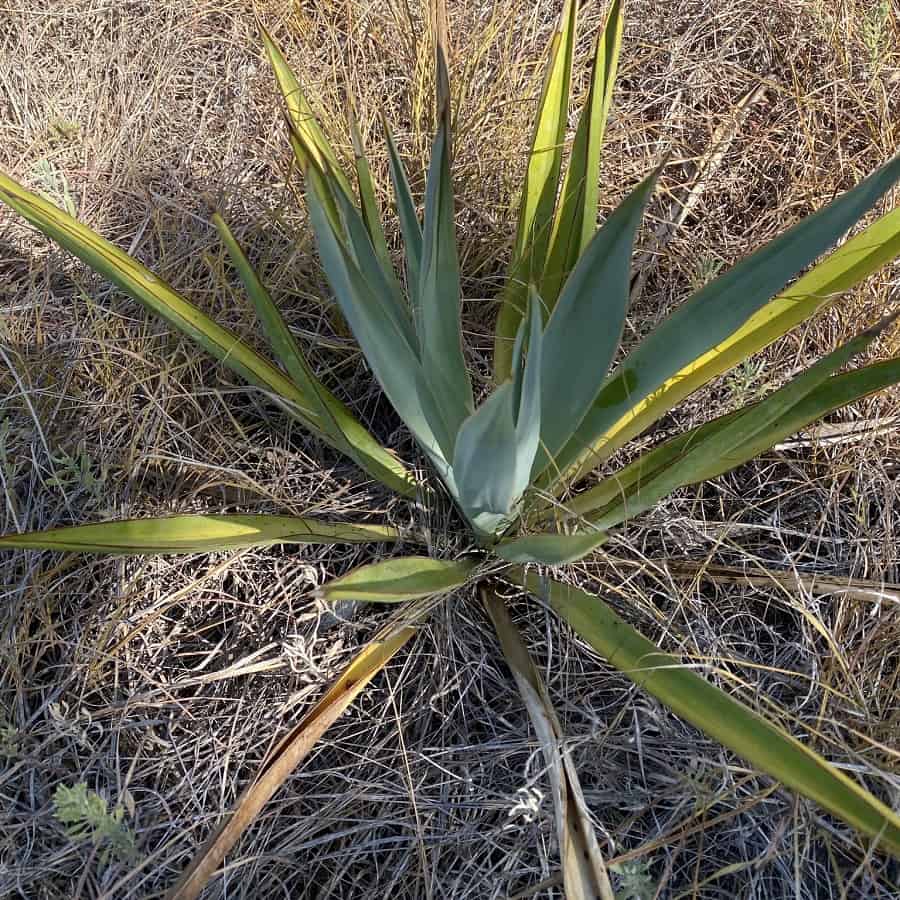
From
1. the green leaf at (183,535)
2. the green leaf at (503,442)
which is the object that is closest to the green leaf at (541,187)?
the green leaf at (503,442)

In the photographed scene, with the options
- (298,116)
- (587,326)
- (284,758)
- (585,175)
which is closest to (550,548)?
(587,326)

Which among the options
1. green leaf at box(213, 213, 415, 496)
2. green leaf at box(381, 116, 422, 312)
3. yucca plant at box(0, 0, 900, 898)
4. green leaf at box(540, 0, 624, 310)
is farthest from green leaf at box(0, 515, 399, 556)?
green leaf at box(540, 0, 624, 310)

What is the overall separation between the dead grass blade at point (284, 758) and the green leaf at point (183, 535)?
0.17 m

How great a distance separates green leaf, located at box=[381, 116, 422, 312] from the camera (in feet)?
3.69

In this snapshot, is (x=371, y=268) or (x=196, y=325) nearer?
(x=371, y=268)

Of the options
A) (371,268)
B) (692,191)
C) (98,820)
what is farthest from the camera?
(692,191)

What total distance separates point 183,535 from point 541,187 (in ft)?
2.51

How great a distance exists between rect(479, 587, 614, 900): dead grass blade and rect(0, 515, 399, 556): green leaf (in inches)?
10.7

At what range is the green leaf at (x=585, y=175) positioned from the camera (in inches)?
48.3

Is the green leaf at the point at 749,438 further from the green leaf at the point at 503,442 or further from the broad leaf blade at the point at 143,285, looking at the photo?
the broad leaf blade at the point at 143,285

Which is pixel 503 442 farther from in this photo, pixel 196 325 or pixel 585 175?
pixel 196 325

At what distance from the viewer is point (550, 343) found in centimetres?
109

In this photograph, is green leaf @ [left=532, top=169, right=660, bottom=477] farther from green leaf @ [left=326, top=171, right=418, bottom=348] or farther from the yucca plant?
green leaf @ [left=326, top=171, right=418, bottom=348]

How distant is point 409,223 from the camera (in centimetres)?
122
